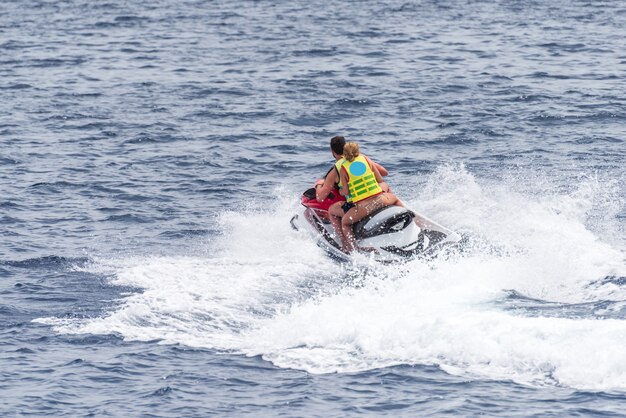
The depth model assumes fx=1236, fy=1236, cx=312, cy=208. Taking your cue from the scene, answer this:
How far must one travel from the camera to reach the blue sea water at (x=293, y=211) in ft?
44.3

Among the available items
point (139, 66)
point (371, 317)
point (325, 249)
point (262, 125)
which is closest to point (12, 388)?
point (371, 317)

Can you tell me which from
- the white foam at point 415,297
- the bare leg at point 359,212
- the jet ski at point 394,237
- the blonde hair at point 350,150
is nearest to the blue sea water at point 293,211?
the white foam at point 415,297

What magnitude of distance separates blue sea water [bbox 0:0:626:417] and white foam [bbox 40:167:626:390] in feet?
0.14

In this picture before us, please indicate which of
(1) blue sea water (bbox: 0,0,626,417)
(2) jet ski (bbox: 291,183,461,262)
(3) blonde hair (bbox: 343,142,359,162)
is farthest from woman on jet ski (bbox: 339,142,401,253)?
(1) blue sea water (bbox: 0,0,626,417)

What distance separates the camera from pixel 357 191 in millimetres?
17812

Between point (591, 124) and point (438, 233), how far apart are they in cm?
984

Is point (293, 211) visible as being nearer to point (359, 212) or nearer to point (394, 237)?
point (359, 212)

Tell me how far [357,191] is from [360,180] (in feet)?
0.59

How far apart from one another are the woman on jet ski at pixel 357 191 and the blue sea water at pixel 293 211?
609mm

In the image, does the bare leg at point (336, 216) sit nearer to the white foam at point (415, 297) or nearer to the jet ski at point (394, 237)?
the jet ski at point (394, 237)

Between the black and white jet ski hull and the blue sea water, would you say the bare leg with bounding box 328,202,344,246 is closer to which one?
the black and white jet ski hull

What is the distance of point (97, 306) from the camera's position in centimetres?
1638

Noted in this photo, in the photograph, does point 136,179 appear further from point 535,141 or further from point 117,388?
point 117,388

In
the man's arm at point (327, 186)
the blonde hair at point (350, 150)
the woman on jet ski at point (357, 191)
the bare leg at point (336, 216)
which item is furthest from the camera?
the bare leg at point (336, 216)
